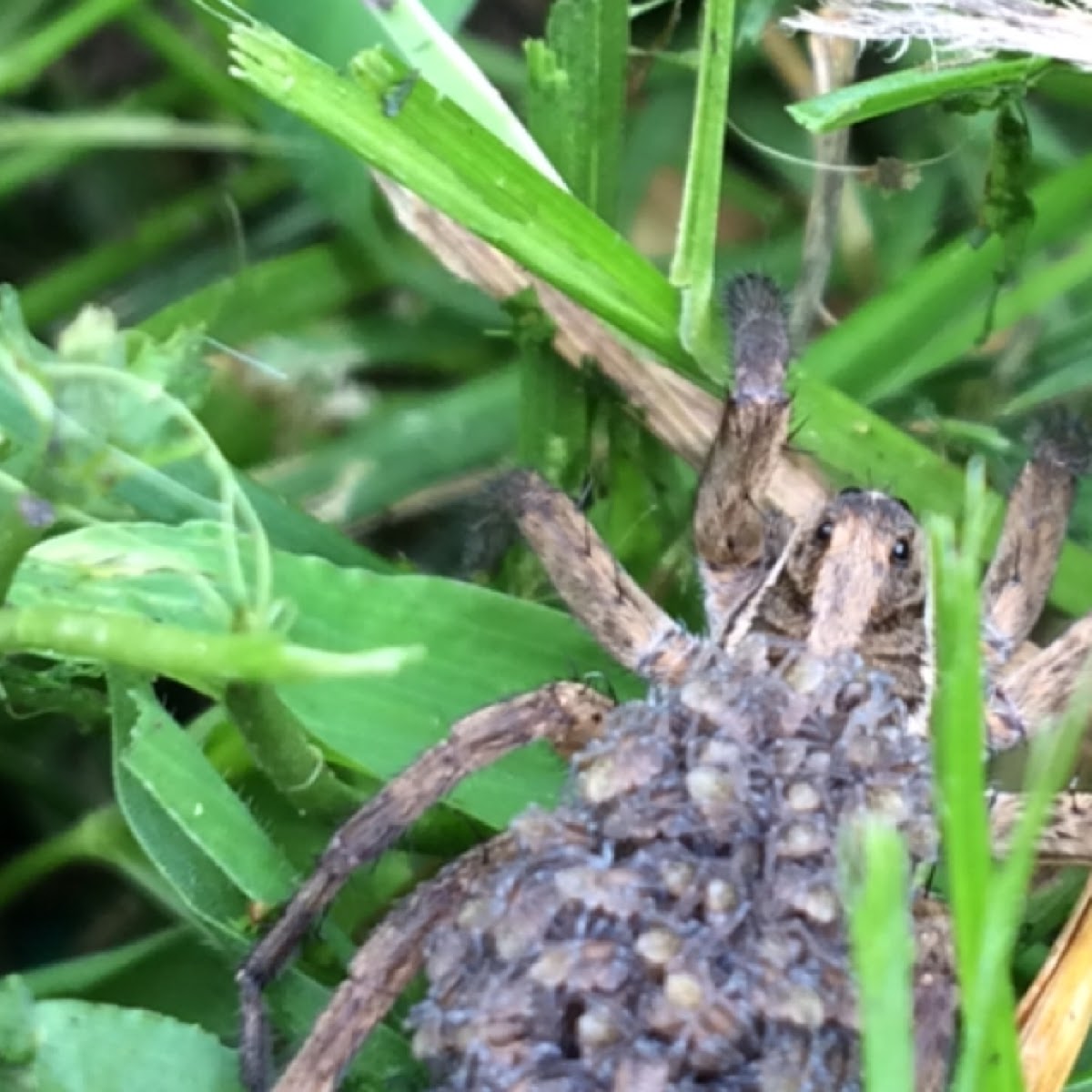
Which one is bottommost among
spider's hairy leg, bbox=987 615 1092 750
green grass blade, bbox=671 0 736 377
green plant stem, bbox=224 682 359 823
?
spider's hairy leg, bbox=987 615 1092 750

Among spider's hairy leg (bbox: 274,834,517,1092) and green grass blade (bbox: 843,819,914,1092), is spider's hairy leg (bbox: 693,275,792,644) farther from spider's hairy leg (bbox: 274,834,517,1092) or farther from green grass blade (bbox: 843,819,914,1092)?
green grass blade (bbox: 843,819,914,1092)

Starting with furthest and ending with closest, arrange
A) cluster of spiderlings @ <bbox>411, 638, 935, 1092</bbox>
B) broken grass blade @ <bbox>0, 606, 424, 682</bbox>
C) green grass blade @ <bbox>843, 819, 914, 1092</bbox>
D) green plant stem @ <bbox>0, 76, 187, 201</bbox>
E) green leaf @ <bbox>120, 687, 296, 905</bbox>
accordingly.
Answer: green plant stem @ <bbox>0, 76, 187, 201</bbox> → green leaf @ <bbox>120, 687, 296, 905</bbox> → cluster of spiderlings @ <bbox>411, 638, 935, 1092</bbox> → broken grass blade @ <bbox>0, 606, 424, 682</bbox> → green grass blade @ <bbox>843, 819, 914, 1092</bbox>

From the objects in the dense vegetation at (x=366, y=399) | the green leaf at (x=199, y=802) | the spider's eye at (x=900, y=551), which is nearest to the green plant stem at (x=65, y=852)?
the dense vegetation at (x=366, y=399)

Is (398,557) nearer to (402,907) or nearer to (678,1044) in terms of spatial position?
(402,907)

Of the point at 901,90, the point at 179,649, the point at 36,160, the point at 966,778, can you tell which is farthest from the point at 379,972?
the point at 36,160

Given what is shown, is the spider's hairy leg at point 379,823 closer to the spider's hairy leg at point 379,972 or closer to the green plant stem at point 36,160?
the spider's hairy leg at point 379,972

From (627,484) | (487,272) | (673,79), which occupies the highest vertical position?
(673,79)

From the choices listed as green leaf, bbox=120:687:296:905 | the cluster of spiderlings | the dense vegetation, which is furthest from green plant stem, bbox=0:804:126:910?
the cluster of spiderlings

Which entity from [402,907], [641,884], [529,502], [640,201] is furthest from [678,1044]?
[640,201]
